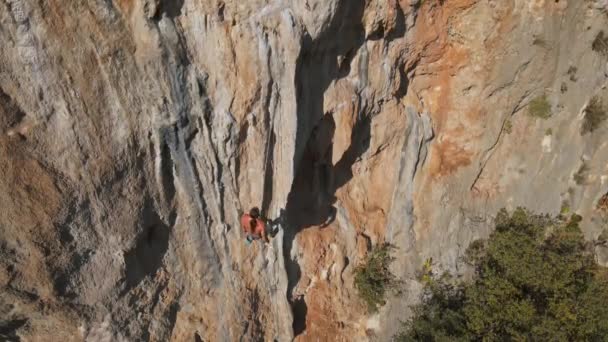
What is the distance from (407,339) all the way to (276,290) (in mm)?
3446

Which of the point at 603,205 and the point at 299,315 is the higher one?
the point at 603,205

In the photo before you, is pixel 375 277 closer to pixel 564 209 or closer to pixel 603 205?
pixel 564 209

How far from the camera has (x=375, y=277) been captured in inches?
379

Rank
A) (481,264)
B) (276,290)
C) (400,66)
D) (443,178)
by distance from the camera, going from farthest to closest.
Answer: (481,264), (443,178), (276,290), (400,66)

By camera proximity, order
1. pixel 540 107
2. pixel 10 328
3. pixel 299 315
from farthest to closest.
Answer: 1. pixel 299 315
2. pixel 540 107
3. pixel 10 328

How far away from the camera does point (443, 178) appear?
9.27 metres

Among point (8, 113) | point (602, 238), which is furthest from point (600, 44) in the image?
point (8, 113)

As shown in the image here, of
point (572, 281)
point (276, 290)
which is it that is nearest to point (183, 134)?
point (276, 290)

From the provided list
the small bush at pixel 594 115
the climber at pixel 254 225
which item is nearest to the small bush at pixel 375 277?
the climber at pixel 254 225

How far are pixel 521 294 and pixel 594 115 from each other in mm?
4449

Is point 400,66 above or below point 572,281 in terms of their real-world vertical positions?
above

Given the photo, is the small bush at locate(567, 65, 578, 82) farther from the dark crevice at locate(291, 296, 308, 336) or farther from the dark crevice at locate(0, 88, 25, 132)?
the dark crevice at locate(0, 88, 25, 132)

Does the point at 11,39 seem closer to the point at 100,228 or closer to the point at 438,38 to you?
the point at 100,228

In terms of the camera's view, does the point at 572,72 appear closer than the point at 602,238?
Yes
